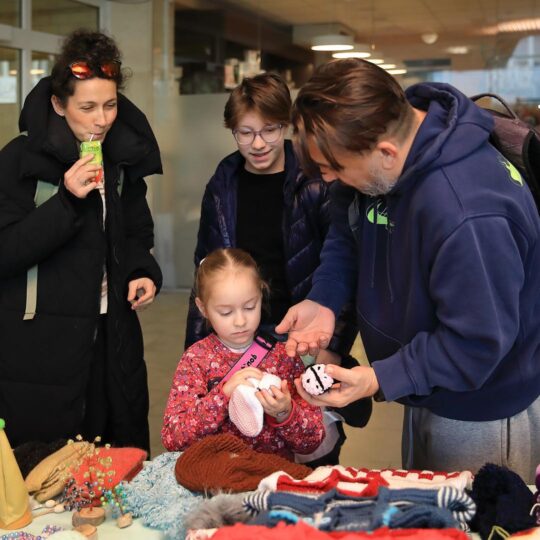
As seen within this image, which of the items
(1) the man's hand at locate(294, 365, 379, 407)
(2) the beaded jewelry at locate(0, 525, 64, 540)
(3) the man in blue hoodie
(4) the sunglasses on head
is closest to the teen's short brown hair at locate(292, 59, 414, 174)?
(3) the man in blue hoodie

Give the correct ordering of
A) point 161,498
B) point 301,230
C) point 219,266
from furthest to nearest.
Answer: point 301,230, point 219,266, point 161,498

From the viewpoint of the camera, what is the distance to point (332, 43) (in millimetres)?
8906

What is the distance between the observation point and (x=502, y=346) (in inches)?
58.0

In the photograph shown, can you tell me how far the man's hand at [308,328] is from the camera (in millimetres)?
1922

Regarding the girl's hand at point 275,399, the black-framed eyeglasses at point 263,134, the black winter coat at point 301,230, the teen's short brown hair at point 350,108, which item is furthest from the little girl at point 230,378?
the teen's short brown hair at point 350,108

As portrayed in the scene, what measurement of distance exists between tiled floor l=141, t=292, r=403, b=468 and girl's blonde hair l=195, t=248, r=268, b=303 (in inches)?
71.2

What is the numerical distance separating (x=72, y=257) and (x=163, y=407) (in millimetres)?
2356

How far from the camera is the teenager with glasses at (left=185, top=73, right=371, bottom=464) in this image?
254 centimetres

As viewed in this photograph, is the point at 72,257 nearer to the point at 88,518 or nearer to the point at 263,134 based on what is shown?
the point at 263,134

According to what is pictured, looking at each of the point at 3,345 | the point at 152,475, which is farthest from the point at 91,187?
the point at 152,475

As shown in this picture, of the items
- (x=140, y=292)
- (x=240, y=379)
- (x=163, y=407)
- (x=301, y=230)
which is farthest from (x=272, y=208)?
(x=163, y=407)

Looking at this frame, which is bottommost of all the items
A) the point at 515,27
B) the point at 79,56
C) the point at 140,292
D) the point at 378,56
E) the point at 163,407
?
the point at 163,407

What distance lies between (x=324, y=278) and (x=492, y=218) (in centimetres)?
67

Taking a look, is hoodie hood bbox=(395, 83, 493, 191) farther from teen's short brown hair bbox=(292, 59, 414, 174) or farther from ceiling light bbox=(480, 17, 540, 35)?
ceiling light bbox=(480, 17, 540, 35)
